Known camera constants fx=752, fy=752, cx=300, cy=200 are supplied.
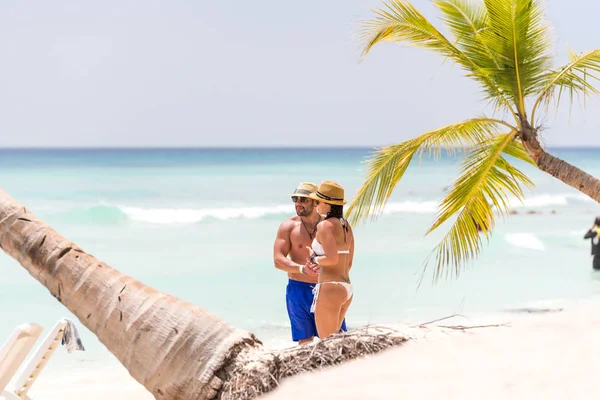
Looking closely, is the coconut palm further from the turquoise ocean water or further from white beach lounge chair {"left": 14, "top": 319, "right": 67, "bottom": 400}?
the turquoise ocean water

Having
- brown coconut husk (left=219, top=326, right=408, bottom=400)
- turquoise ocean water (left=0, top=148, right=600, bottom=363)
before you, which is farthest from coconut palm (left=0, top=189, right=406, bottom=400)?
turquoise ocean water (left=0, top=148, right=600, bottom=363)

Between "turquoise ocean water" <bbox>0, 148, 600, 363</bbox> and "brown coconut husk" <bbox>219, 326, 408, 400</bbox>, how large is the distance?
415 cm

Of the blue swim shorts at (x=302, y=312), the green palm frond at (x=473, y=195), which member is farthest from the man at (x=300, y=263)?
the green palm frond at (x=473, y=195)

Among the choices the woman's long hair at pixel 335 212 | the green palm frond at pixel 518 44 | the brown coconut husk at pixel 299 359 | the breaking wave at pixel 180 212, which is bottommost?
the breaking wave at pixel 180 212

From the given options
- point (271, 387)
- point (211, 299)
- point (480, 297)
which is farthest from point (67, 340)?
point (480, 297)

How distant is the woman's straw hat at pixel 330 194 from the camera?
453 cm

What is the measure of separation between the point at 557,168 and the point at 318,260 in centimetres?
321

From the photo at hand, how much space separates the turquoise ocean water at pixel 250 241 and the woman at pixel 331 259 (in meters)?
3.47

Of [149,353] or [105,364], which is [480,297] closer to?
[105,364]

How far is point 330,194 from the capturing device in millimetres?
4527

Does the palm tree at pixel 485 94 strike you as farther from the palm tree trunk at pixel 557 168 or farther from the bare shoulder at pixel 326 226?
the bare shoulder at pixel 326 226

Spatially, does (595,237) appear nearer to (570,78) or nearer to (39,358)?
(570,78)

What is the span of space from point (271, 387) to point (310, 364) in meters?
0.25

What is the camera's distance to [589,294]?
531 inches
